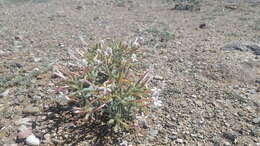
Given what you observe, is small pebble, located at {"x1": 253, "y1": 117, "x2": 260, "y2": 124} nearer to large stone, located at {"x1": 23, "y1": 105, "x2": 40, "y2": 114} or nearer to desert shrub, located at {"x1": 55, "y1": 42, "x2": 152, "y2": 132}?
desert shrub, located at {"x1": 55, "y1": 42, "x2": 152, "y2": 132}

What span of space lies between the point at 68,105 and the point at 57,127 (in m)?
0.33

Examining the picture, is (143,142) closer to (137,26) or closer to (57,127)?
(57,127)

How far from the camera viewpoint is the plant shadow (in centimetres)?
267

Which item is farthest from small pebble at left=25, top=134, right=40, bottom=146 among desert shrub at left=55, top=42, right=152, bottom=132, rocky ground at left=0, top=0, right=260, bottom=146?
desert shrub at left=55, top=42, right=152, bottom=132

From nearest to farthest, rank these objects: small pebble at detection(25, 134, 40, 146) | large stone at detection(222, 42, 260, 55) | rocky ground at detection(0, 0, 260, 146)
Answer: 1. small pebble at detection(25, 134, 40, 146)
2. rocky ground at detection(0, 0, 260, 146)
3. large stone at detection(222, 42, 260, 55)

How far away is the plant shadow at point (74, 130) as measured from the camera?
2.67 meters

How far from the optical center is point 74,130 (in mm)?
2773

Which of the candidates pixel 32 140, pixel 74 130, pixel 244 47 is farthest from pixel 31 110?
pixel 244 47

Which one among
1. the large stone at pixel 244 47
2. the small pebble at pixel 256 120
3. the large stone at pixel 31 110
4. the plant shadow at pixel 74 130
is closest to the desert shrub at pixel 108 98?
the plant shadow at pixel 74 130

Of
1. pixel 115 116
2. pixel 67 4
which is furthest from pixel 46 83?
pixel 67 4

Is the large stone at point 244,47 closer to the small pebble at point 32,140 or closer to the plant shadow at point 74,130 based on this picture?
the plant shadow at point 74,130

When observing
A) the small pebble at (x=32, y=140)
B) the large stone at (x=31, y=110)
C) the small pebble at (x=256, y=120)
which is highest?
the large stone at (x=31, y=110)

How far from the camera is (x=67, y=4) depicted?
946cm

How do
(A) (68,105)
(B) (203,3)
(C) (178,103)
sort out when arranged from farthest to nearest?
(B) (203,3) < (C) (178,103) < (A) (68,105)
